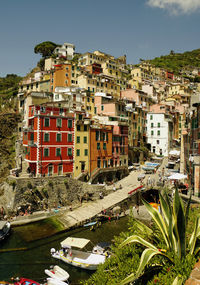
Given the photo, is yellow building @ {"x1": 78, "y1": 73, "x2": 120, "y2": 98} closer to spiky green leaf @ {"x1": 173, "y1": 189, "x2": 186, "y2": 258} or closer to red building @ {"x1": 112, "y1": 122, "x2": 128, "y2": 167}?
red building @ {"x1": 112, "y1": 122, "x2": 128, "y2": 167}

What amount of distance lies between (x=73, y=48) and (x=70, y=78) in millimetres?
49092

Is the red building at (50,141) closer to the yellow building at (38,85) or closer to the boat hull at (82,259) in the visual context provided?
the boat hull at (82,259)

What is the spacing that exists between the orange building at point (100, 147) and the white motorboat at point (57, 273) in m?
22.2

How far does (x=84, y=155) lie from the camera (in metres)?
39.6

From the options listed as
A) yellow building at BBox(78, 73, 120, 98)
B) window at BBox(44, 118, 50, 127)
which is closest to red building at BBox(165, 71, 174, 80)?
yellow building at BBox(78, 73, 120, 98)

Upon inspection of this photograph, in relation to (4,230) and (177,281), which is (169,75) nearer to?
(4,230)

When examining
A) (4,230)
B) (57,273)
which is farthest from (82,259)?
(4,230)

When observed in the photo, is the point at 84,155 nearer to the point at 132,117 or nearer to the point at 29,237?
the point at 29,237

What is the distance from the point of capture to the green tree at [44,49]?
9706 centimetres

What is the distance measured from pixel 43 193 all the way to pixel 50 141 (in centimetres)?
849

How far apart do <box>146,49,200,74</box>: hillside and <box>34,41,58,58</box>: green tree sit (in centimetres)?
6262

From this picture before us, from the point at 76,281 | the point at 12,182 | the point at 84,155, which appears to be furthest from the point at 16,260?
the point at 84,155

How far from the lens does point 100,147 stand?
41.9m

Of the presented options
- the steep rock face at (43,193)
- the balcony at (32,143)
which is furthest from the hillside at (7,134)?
the steep rock face at (43,193)
